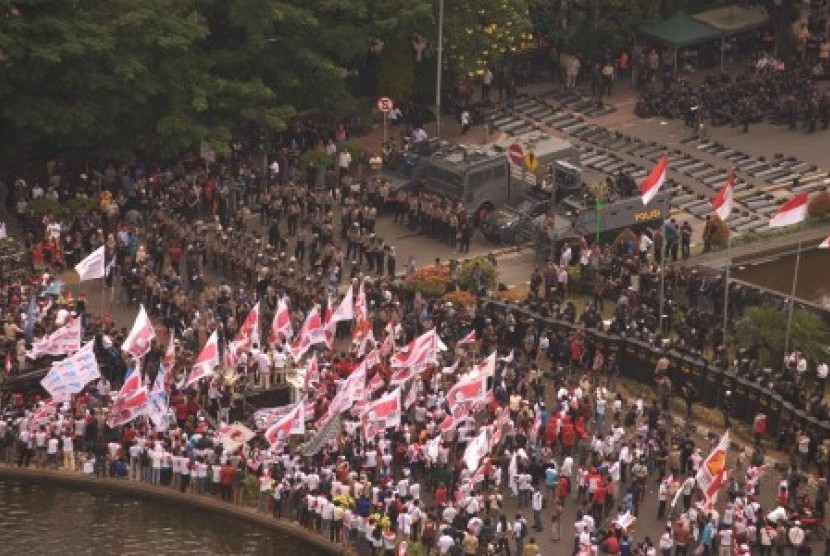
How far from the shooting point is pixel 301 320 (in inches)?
3526

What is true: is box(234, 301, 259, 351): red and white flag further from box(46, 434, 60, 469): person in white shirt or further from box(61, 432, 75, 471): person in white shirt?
box(46, 434, 60, 469): person in white shirt

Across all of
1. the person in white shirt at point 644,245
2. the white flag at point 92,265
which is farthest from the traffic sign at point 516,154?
the white flag at point 92,265

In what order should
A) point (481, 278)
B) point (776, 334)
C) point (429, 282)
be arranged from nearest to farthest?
point (776, 334) < point (429, 282) < point (481, 278)

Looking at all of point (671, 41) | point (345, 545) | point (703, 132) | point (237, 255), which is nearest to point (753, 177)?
point (703, 132)

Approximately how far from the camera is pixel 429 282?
3679 inches

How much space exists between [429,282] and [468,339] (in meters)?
6.37

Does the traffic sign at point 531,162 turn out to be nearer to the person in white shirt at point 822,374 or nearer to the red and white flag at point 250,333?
the person in white shirt at point 822,374

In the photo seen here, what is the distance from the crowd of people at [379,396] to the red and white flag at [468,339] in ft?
1.20

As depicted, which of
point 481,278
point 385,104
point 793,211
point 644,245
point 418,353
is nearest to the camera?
point 418,353

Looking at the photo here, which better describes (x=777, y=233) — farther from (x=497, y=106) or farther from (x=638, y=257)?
(x=497, y=106)

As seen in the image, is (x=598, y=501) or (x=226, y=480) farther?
(x=226, y=480)

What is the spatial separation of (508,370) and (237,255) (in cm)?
1348

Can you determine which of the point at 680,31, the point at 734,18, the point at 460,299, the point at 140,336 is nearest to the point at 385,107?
the point at 680,31

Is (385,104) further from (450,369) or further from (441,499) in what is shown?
(441,499)
